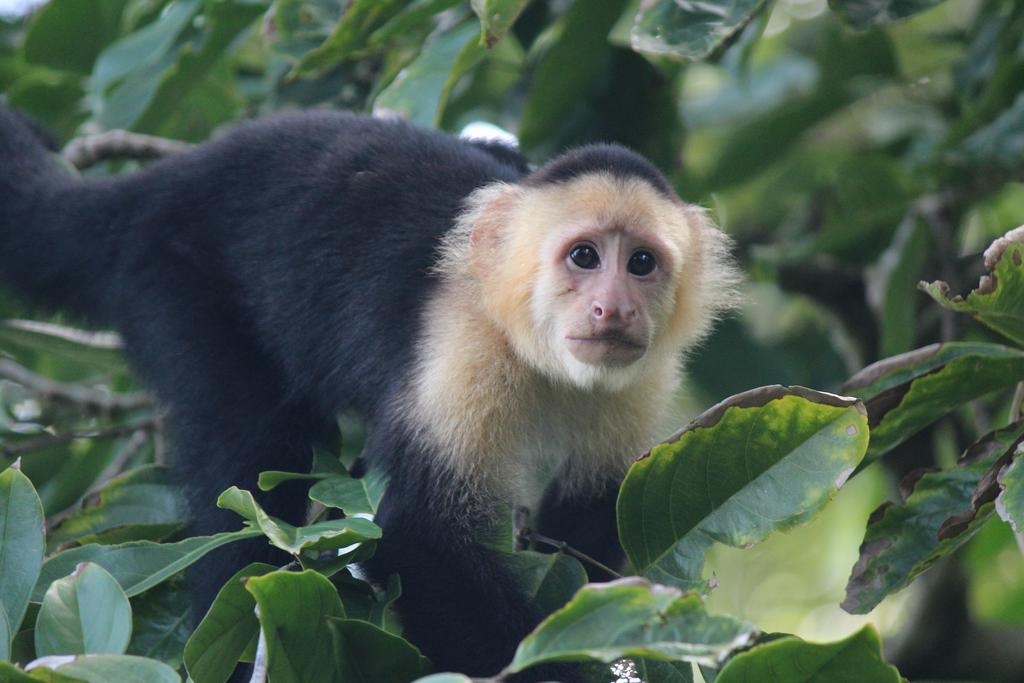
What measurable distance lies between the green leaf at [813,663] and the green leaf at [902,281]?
2.37 meters

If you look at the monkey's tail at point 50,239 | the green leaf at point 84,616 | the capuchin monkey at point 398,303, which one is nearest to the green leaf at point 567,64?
the capuchin monkey at point 398,303

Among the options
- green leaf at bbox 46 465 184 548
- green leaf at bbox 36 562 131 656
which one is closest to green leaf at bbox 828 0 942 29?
green leaf at bbox 46 465 184 548

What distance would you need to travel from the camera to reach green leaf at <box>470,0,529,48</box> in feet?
9.27

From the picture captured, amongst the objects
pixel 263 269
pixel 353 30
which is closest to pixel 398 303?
pixel 263 269

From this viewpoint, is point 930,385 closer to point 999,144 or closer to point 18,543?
point 999,144

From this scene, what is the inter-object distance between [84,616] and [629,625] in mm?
1000

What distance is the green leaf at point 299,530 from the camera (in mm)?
2178

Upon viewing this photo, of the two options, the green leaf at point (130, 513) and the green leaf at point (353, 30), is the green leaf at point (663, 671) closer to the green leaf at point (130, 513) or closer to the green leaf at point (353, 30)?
the green leaf at point (130, 513)

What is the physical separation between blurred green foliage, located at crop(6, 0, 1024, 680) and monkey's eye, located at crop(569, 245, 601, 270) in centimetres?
59

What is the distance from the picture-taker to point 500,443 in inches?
129

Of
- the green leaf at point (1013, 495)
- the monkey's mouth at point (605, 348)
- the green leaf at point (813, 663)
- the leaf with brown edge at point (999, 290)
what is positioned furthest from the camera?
the monkey's mouth at point (605, 348)

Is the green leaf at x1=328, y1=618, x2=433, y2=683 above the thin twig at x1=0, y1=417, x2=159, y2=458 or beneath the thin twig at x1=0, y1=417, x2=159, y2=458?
above

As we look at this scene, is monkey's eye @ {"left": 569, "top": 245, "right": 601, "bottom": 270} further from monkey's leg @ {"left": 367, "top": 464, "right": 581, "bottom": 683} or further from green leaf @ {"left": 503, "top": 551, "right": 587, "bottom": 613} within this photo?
green leaf @ {"left": 503, "top": 551, "right": 587, "bottom": 613}

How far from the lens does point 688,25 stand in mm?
3039
